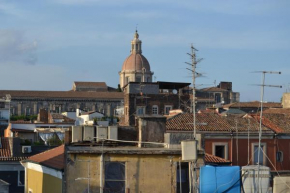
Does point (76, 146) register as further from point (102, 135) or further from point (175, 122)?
point (175, 122)

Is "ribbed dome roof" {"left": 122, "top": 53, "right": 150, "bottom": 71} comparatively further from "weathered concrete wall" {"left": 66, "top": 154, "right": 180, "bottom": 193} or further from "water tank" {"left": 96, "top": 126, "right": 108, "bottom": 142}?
"weathered concrete wall" {"left": 66, "top": 154, "right": 180, "bottom": 193}

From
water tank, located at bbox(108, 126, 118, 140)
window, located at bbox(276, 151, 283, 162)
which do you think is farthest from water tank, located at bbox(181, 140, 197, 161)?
window, located at bbox(276, 151, 283, 162)

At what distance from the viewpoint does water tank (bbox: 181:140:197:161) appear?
67.0 ft

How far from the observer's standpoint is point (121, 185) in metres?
21.2

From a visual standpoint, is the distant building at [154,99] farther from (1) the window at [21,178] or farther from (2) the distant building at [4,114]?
(1) the window at [21,178]

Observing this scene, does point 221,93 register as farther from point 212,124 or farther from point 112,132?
point 112,132

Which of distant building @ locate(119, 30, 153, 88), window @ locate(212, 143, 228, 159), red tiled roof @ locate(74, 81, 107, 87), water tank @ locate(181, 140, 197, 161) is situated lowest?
window @ locate(212, 143, 228, 159)

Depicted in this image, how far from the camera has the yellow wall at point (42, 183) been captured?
77.3 feet

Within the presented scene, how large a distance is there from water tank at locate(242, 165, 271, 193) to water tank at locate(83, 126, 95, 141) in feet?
14.2

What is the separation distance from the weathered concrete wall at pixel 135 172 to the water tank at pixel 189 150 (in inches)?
33.3

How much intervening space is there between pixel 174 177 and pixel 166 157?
589mm

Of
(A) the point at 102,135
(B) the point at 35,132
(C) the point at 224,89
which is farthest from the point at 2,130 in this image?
(C) the point at 224,89

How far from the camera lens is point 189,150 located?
20.6 metres

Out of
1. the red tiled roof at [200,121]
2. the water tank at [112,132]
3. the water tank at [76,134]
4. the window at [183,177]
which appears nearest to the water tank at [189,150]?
the window at [183,177]
